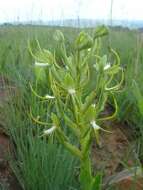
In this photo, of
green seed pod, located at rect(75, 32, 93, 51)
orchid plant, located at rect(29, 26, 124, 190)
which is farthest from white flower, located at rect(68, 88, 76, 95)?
green seed pod, located at rect(75, 32, 93, 51)

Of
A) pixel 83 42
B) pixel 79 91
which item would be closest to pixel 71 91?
pixel 79 91

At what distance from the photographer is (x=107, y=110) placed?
259 centimetres

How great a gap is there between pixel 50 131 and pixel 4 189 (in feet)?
1.16

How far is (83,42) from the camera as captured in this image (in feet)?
4.62

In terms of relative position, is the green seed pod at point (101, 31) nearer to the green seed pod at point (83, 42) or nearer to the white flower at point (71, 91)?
the green seed pod at point (83, 42)

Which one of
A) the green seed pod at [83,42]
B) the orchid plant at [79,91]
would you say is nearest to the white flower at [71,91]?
the orchid plant at [79,91]

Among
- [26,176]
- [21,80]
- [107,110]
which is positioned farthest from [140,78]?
[26,176]

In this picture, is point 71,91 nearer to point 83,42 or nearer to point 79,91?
point 79,91

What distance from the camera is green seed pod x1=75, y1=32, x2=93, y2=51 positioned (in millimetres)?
1399

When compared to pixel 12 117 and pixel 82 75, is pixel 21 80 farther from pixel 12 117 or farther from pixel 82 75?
pixel 82 75

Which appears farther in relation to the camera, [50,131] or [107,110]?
[107,110]

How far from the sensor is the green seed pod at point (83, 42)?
1.40 meters

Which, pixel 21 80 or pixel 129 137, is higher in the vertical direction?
pixel 21 80

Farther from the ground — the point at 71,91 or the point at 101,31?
the point at 101,31
